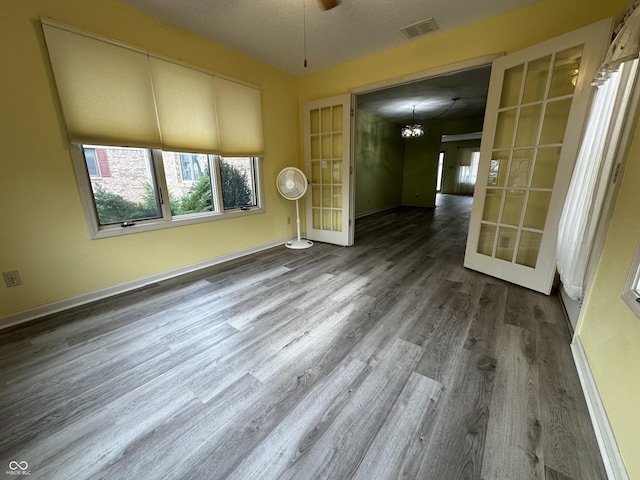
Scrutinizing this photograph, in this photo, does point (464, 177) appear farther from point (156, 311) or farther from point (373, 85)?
point (156, 311)

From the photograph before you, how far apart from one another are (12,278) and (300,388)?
7.83ft

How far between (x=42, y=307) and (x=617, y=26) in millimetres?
4787

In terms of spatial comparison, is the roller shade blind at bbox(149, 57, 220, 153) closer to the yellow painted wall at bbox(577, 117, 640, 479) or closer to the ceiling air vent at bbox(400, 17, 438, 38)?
the ceiling air vent at bbox(400, 17, 438, 38)

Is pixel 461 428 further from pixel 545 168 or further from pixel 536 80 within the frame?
pixel 536 80

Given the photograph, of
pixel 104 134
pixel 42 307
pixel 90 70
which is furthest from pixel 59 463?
pixel 90 70

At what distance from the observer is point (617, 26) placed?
169cm

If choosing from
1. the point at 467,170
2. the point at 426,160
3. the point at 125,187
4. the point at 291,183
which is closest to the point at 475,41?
the point at 291,183

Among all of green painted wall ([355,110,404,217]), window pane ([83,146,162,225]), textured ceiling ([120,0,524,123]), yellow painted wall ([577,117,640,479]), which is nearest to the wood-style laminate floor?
yellow painted wall ([577,117,640,479])

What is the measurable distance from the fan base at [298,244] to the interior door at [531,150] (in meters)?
2.24

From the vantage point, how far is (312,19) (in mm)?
2396

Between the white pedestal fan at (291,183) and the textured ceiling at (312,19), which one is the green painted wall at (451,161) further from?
the white pedestal fan at (291,183)

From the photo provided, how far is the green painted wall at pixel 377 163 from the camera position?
19.9 ft

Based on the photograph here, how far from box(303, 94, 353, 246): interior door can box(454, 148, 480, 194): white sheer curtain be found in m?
9.26

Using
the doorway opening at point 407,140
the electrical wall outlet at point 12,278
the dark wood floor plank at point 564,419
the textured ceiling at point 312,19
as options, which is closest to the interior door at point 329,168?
the doorway opening at point 407,140
